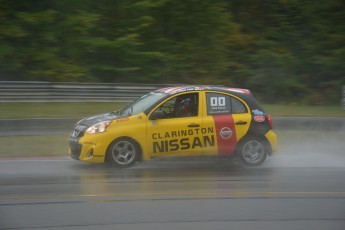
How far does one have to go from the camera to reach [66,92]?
73.9 ft

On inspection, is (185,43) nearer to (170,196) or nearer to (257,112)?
(257,112)

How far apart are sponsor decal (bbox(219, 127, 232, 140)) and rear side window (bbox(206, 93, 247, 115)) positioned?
0.36 metres

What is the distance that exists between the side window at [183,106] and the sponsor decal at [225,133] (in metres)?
0.63

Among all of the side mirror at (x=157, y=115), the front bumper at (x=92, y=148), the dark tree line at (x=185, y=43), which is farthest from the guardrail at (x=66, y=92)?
the side mirror at (x=157, y=115)

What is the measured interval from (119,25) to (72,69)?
3.52m

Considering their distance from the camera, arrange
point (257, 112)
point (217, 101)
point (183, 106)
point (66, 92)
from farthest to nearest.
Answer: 1. point (66, 92)
2. point (257, 112)
3. point (217, 101)
4. point (183, 106)

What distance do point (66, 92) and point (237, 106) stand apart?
12258mm

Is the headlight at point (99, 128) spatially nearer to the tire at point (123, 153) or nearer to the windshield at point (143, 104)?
the tire at point (123, 153)

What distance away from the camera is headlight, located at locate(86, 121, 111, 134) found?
10.8m

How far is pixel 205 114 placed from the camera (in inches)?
448

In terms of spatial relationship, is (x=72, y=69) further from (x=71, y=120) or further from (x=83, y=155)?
(x=83, y=155)

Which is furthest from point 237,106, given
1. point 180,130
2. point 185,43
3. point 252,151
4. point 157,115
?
point 185,43

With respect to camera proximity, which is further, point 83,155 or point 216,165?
point 216,165

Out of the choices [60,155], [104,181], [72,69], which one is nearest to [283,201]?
[104,181]
